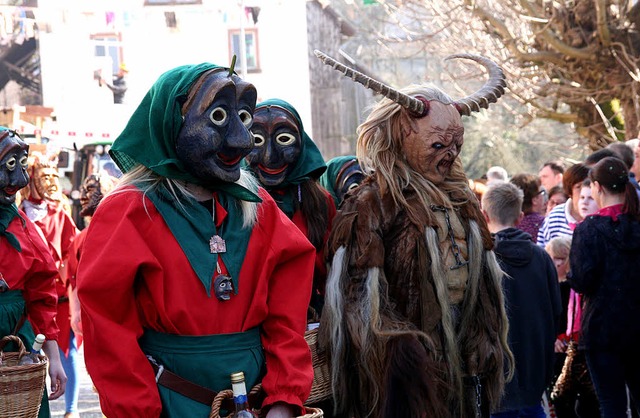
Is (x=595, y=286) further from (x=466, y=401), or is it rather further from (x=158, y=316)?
(x=158, y=316)

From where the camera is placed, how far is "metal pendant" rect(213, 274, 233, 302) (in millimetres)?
3295

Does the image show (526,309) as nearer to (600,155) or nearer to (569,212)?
(600,155)

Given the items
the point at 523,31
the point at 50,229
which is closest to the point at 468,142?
the point at 523,31

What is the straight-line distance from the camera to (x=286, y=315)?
343 centimetres

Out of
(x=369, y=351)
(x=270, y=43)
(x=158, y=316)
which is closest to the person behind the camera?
(x=158, y=316)

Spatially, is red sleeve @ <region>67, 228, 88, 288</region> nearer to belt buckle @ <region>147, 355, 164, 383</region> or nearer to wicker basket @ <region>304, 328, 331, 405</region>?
wicker basket @ <region>304, 328, 331, 405</region>

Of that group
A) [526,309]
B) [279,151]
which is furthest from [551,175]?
[279,151]

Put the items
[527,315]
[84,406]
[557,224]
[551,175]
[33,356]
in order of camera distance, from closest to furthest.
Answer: [33,356] → [527,315] → [557,224] → [84,406] → [551,175]

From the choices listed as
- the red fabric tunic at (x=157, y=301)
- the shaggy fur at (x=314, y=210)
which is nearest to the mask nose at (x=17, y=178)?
the shaggy fur at (x=314, y=210)

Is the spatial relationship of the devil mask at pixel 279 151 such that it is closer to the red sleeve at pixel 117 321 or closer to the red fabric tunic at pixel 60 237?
the red sleeve at pixel 117 321

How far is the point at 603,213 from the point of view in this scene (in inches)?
251

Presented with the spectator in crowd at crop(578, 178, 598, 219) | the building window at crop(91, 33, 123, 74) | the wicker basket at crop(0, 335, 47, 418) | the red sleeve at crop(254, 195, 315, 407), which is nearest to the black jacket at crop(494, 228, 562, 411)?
the spectator in crowd at crop(578, 178, 598, 219)

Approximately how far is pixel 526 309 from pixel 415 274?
1.83 meters

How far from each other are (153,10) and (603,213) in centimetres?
1620
